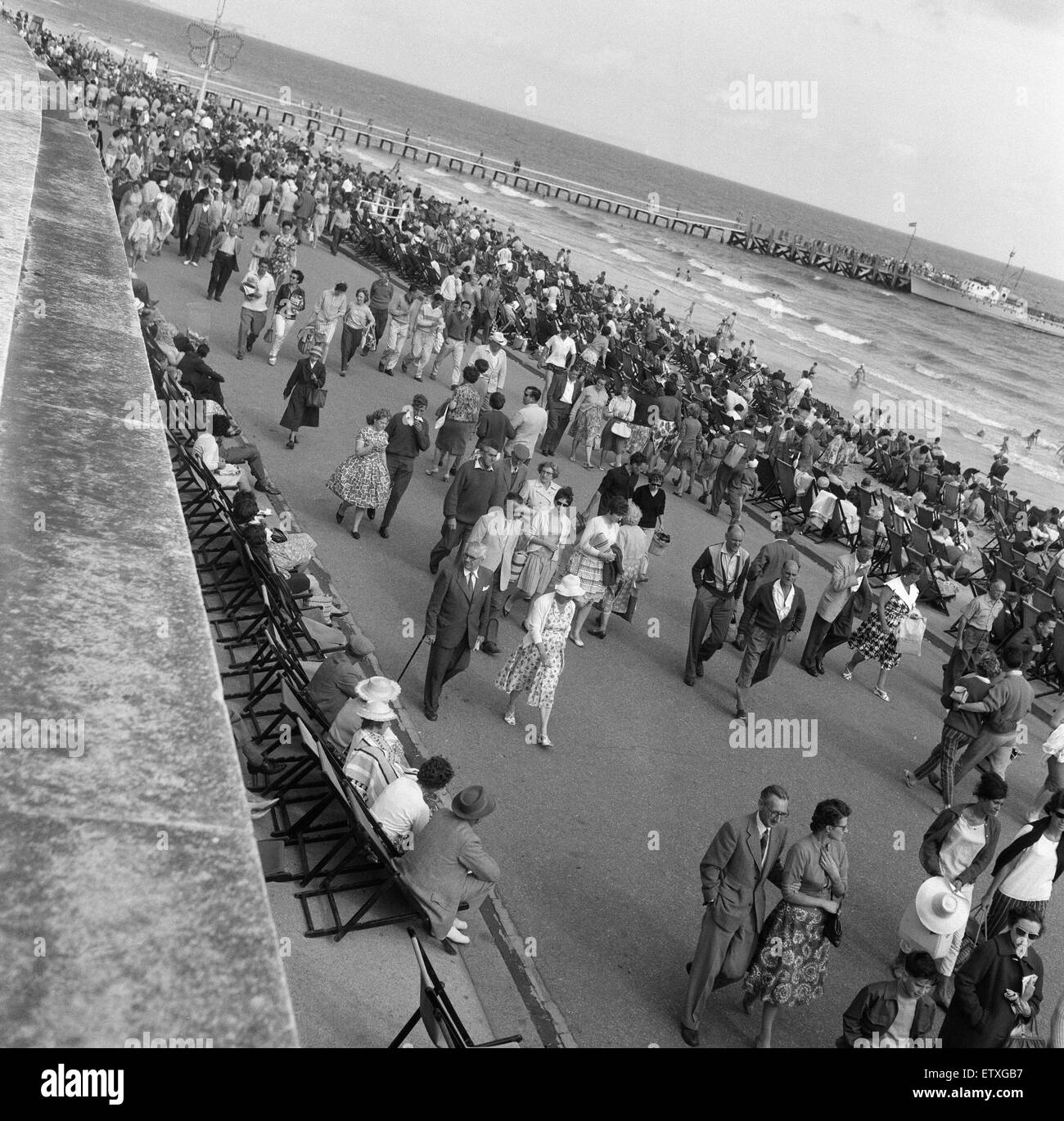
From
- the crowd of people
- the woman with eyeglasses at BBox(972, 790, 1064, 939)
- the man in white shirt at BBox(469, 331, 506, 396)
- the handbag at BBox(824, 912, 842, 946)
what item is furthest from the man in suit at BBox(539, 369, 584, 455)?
the handbag at BBox(824, 912, 842, 946)

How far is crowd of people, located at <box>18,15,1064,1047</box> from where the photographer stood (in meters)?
5.82

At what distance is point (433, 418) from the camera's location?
655 inches

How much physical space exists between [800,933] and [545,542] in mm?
5000

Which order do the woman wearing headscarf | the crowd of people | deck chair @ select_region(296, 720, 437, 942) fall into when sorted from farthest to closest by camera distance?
the woman wearing headscarf, the crowd of people, deck chair @ select_region(296, 720, 437, 942)

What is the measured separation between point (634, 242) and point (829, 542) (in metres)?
61.7

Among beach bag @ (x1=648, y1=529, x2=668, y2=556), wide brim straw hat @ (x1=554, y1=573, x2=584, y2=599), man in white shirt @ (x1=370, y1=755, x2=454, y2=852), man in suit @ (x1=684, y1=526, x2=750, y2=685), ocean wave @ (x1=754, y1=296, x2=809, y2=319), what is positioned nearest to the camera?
man in white shirt @ (x1=370, y1=755, x2=454, y2=852)

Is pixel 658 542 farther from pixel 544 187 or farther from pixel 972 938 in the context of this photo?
pixel 544 187

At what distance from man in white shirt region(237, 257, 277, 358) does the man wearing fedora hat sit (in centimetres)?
1165

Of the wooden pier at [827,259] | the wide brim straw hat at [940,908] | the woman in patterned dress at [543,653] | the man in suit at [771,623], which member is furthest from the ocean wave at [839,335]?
the wide brim straw hat at [940,908]

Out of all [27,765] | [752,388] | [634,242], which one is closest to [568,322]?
[752,388]

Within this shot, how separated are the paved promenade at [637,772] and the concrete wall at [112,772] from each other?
2.54 m

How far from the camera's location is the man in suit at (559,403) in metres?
16.4

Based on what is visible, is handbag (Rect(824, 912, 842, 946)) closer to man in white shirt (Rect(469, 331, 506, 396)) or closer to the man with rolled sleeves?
the man with rolled sleeves

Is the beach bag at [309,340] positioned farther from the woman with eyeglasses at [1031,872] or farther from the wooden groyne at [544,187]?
the wooden groyne at [544,187]
